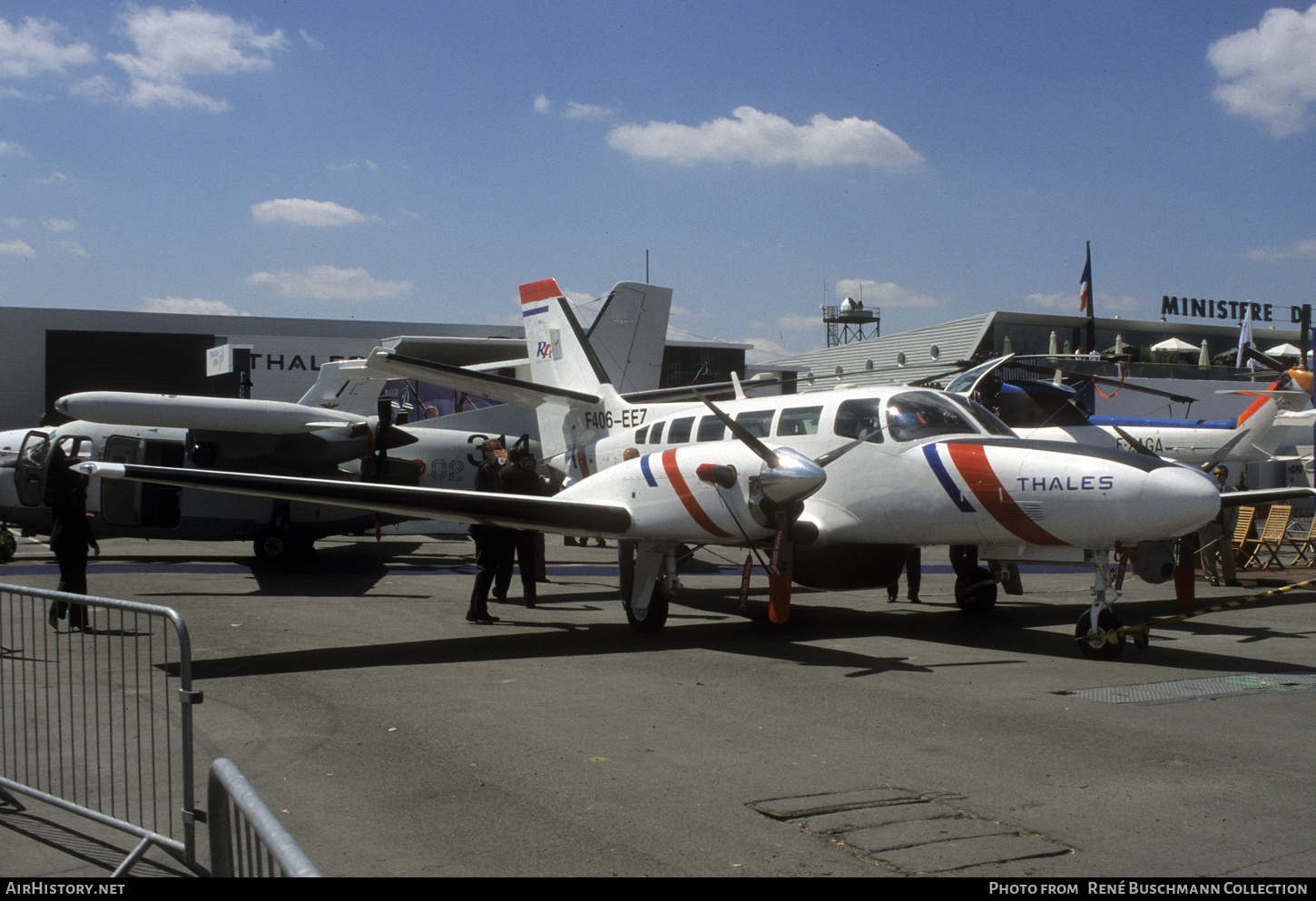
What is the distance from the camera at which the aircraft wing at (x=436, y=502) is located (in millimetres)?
9094

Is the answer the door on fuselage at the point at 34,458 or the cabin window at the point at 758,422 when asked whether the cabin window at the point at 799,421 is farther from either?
the door on fuselage at the point at 34,458

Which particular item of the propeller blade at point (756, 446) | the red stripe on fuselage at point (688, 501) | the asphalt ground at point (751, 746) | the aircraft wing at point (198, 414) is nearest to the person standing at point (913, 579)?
the asphalt ground at point (751, 746)

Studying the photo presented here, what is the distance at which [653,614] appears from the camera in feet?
34.1

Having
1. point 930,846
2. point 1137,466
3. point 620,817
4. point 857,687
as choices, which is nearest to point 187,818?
point 620,817

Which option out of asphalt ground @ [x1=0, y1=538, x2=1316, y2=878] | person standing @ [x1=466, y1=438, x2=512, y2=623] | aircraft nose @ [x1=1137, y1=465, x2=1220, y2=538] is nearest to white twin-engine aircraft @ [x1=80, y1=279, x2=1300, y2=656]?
aircraft nose @ [x1=1137, y1=465, x2=1220, y2=538]

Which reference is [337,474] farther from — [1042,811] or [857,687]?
[1042,811]

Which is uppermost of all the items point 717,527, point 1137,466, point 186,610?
point 1137,466

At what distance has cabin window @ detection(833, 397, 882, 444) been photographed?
33.0 feet

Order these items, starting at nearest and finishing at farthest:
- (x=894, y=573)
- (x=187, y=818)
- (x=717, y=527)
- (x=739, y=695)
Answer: (x=187, y=818) → (x=739, y=695) → (x=717, y=527) → (x=894, y=573)

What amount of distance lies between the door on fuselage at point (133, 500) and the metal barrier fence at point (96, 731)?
39.3ft

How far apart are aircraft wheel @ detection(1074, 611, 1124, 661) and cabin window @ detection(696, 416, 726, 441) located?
435cm

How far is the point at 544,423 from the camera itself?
1570 centimetres

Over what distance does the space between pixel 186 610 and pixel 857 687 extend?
8.18 m

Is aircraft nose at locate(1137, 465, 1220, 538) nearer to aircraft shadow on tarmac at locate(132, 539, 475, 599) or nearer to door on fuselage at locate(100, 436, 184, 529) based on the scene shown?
aircraft shadow on tarmac at locate(132, 539, 475, 599)
